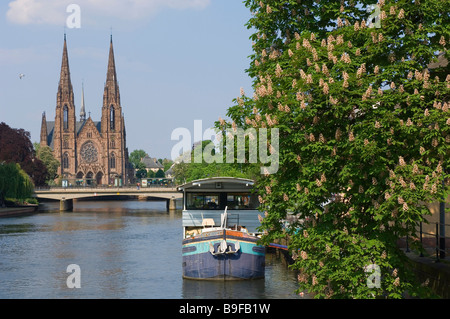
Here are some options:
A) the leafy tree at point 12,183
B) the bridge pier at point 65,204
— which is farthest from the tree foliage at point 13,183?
the bridge pier at point 65,204

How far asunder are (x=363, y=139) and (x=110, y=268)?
1128 inches

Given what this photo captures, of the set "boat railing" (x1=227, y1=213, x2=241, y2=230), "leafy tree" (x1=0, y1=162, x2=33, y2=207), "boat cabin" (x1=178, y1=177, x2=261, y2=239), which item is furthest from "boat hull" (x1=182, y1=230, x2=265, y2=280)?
"leafy tree" (x1=0, y1=162, x2=33, y2=207)

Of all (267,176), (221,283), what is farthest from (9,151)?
(267,176)

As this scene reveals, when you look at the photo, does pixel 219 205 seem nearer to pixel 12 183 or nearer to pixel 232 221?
pixel 232 221

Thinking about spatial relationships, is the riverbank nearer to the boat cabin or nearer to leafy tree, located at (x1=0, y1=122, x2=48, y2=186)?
leafy tree, located at (x1=0, y1=122, x2=48, y2=186)

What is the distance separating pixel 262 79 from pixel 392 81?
140 inches

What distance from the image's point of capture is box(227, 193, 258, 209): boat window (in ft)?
120

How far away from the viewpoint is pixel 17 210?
100 m

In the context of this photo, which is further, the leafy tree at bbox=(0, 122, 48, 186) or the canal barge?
the leafy tree at bbox=(0, 122, 48, 186)

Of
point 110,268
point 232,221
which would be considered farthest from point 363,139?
point 110,268

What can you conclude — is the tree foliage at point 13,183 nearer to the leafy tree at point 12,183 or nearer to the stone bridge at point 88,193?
the leafy tree at point 12,183

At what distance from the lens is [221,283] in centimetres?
3316
